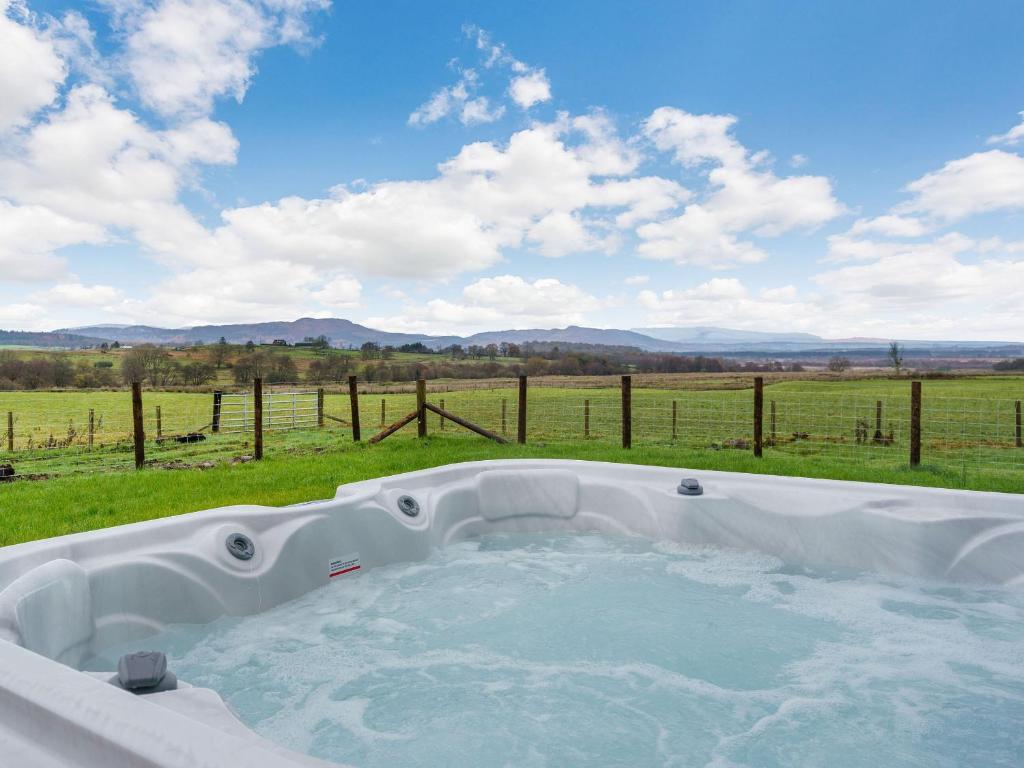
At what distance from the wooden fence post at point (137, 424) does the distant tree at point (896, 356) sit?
18.7 metres

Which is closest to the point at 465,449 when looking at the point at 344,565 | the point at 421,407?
the point at 421,407

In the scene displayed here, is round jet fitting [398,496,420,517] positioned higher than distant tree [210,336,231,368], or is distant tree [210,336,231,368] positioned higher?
distant tree [210,336,231,368]

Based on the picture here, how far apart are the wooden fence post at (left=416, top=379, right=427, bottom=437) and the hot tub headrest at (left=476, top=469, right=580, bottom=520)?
137 inches

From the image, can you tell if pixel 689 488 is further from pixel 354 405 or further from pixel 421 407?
pixel 354 405

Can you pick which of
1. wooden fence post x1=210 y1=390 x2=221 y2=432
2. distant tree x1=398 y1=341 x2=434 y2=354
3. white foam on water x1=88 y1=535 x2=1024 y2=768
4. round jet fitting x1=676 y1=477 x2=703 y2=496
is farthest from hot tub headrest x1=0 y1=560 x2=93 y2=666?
distant tree x1=398 y1=341 x2=434 y2=354

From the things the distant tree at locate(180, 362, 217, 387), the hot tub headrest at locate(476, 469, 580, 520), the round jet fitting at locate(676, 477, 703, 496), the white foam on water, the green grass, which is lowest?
the white foam on water

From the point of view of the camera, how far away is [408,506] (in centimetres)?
337

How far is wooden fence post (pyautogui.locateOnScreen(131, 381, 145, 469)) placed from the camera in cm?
614

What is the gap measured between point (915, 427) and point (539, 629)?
478 centimetres

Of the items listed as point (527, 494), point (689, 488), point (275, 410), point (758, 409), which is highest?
point (758, 409)

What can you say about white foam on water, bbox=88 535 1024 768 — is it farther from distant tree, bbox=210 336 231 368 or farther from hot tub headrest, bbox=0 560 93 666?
distant tree, bbox=210 336 231 368

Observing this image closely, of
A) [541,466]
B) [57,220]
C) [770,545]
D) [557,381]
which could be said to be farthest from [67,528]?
[557,381]

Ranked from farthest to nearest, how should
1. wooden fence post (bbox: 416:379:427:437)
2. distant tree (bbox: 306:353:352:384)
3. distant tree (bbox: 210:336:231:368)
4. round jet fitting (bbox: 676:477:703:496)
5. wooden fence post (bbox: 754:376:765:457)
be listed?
distant tree (bbox: 210:336:231:368), distant tree (bbox: 306:353:352:384), wooden fence post (bbox: 416:379:427:437), wooden fence post (bbox: 754:376:765:457), round jet fitting (bbox: 676:477:703:496)

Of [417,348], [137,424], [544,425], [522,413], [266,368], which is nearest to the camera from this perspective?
[137,424]
